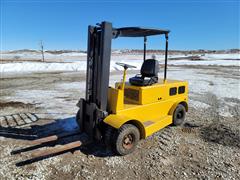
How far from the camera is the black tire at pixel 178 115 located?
18.3 ft

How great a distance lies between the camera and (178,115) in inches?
228

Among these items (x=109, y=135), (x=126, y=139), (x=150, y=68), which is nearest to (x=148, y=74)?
(x=150, y=68)

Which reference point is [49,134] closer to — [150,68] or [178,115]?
[150,68]

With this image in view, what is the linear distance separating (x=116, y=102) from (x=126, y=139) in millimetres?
791

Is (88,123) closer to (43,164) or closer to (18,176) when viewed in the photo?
(43,164)

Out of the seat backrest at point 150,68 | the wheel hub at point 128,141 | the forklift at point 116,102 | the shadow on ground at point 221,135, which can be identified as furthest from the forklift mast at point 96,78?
the shadow on ground at point 221,135

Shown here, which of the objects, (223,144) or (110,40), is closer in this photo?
(110,40)

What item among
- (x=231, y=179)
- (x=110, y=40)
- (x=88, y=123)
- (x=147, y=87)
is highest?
(x=110, y=40)

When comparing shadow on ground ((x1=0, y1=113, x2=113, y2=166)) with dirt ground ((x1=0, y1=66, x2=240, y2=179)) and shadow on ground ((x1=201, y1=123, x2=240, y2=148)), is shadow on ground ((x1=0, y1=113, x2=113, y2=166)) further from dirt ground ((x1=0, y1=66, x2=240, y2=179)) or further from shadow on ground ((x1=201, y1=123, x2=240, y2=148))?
shadow on ground ((x1=201, y1=123, x2=240, y2=148))

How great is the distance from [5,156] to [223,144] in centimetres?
484

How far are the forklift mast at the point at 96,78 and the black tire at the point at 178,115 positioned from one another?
2304mm

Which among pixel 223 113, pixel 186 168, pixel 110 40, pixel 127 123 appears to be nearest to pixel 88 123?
pixel 127 123

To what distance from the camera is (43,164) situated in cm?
382

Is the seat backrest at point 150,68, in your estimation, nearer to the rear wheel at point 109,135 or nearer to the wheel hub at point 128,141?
the wheel hub at point 128,141
